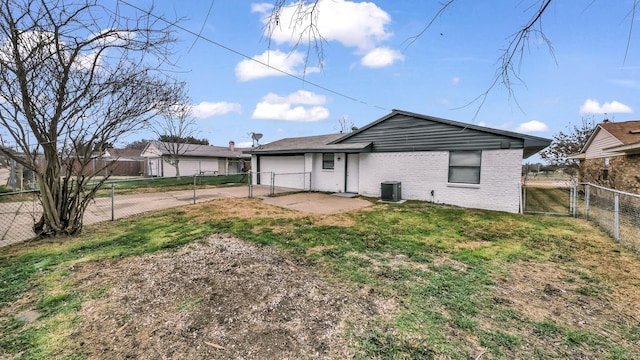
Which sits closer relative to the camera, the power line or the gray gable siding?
the power line

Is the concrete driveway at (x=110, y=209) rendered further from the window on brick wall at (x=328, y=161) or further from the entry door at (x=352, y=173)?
the window on brick wall at (x=328, y=161)

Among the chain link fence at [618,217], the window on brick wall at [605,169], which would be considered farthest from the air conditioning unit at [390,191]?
the window on brick wall at [605,169]

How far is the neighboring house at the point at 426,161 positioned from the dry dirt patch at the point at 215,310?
26.3 feet

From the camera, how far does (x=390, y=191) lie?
1070 cm

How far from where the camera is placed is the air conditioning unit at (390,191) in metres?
10.6

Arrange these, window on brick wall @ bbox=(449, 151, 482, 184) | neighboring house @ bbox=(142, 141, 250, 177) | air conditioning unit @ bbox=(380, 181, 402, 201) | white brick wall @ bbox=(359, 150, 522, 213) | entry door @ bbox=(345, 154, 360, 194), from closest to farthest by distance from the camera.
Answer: white brick wall @ bbox=(359, 150, 522, 213) < window on brick wall @ bbox=(449, 151, 482, 184) < air conditioning unit @ bbox=(380, 181, 402, 201) < entry door @ bbox=(345, 154, 360, 194) < neighboring house @ bbox=(142, 141, 250, 177)

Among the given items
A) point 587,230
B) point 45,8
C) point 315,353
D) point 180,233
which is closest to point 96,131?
point 45,8

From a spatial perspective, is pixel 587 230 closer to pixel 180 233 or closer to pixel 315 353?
pixel 315 353

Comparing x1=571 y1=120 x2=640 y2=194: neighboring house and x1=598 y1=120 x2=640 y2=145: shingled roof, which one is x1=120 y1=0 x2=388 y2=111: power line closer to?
x1=571 y1=120 x2=640 y2=194: neighboring house

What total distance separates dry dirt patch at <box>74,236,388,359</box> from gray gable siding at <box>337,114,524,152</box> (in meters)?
8.27

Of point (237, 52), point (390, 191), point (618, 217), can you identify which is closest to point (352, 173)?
point (390, 191)

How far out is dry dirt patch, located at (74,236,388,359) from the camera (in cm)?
219

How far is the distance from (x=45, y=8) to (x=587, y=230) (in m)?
12.0

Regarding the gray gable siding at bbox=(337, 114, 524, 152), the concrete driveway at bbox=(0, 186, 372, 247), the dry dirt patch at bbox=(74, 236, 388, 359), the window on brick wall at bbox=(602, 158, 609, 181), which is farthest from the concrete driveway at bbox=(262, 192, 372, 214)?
the window on brick wall at bbox=(602, 158, 609, 181)
